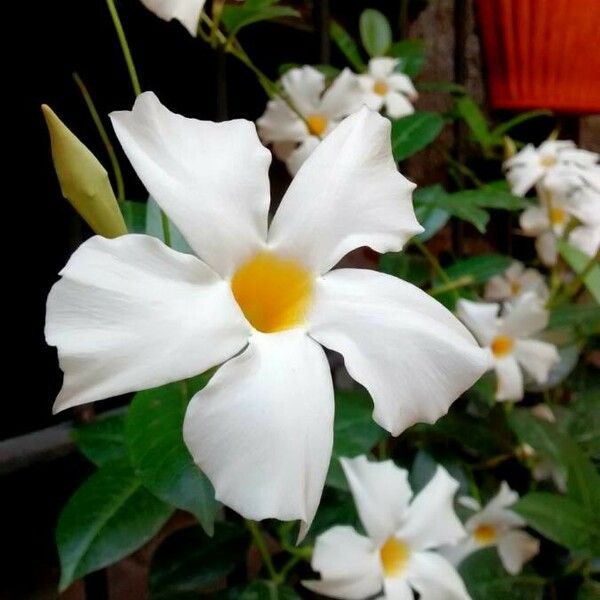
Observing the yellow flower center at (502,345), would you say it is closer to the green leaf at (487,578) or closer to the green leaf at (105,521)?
the green leaf at (487,578)

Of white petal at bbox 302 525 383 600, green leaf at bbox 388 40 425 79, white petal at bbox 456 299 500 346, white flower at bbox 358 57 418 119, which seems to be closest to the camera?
white petal at bbox 302 525 383 600

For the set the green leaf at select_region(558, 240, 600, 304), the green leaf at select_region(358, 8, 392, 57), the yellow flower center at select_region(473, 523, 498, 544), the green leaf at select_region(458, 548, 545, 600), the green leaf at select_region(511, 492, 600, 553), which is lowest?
the yellow flower center at select_region(473, 523, 498, 544)

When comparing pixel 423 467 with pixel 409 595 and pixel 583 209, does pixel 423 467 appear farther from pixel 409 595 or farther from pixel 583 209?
pixel 583 209

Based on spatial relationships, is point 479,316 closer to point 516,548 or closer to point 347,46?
point 516,548

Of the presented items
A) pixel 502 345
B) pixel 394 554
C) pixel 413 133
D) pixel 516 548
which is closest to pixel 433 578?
pixel 394 554

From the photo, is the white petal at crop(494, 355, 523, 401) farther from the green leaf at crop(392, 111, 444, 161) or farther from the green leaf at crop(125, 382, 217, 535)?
the green leaf at crop(125, 382, 217, 535)

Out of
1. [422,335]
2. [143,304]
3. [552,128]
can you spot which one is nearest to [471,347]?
[422,335]

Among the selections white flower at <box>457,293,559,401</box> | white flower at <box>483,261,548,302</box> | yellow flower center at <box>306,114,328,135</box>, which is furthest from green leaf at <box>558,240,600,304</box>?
yellow flower center at <box>306,114,328,135</box>
